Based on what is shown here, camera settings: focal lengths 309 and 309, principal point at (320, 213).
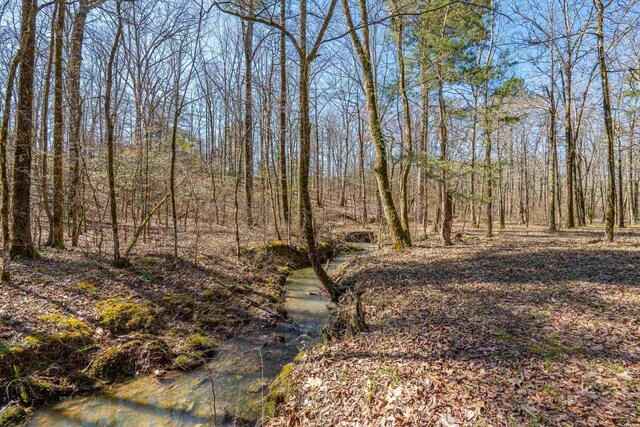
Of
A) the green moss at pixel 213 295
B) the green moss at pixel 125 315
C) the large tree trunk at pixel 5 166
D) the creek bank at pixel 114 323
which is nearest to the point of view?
the creek bank at pixel 114 323

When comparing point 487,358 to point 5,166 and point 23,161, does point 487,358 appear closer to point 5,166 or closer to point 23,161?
point 5,166

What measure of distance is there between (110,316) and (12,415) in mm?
1955

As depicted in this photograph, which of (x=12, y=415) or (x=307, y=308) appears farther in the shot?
(x=307, y=308)

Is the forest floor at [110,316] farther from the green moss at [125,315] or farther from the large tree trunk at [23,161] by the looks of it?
the large tree trunk at [23,161]

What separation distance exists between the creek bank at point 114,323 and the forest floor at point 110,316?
0.02 m

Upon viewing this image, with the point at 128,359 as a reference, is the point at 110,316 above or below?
above

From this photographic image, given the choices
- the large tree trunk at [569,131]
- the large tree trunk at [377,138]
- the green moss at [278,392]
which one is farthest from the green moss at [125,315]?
the large tree trunk at [569,131]

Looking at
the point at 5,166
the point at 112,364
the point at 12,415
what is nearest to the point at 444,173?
the point at 112,364

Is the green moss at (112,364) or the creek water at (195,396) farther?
the green moss at (112,364)

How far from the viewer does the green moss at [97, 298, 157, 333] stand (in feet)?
18.9

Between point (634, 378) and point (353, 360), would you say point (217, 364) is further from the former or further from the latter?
point (634, 378)

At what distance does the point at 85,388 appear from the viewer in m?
4.73

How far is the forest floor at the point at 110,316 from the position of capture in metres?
4.64

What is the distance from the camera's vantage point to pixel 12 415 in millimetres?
3990
